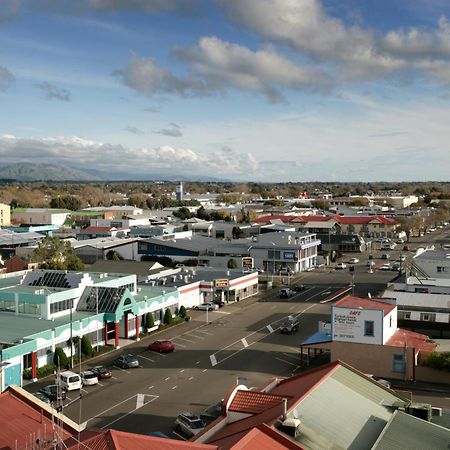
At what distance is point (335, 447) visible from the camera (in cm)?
1452

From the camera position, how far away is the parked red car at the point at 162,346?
3353 cm

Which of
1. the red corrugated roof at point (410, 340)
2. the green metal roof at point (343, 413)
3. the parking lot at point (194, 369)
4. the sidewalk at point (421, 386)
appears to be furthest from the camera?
the red corrugated roof at point (410, 340)

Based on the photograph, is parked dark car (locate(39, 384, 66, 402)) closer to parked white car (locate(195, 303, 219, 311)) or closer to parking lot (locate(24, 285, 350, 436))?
parking lot (locate(24, 285, 350, 436))

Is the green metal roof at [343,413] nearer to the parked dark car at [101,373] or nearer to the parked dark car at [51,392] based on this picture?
the parked dark car at [51,392]

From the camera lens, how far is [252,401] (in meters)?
16.9

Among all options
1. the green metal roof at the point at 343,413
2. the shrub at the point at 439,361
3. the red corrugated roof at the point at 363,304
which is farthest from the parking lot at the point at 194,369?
the green metal roof at the point at 343,413

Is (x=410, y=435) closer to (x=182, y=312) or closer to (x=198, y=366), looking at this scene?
(x=198, y=366)

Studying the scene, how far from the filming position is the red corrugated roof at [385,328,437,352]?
29312 mm

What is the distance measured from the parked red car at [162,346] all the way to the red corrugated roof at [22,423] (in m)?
15.6

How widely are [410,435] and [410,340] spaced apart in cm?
1640

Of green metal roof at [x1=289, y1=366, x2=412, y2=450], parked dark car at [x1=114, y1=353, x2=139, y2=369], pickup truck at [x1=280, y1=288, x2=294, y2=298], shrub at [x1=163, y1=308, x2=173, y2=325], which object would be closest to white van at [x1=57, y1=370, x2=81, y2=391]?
parked dark car at [x1=114, y1=353, x2=139, y2=369]

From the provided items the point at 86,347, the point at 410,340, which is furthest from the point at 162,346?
the point at 410,340

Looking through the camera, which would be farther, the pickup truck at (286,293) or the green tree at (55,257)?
the pickup truck at (286,293)

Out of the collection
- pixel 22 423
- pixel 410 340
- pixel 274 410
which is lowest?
pixel 410 340
